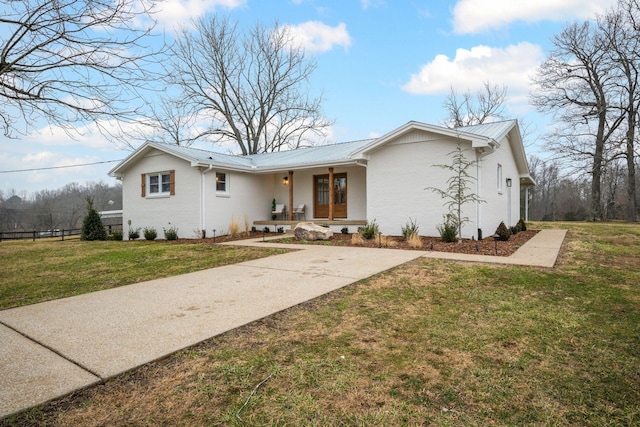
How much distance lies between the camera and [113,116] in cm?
394

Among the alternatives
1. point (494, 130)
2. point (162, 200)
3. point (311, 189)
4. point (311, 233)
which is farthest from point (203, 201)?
point (494, 130)

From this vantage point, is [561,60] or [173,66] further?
[561,60]

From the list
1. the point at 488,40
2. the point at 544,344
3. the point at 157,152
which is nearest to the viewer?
the point at 544,344

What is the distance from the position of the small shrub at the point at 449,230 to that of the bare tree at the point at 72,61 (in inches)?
324

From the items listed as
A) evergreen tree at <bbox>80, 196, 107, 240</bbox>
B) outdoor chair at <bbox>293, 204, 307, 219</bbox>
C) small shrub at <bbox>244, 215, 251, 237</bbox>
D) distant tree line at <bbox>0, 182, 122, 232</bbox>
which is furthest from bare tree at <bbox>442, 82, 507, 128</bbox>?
distant tree line at <bbox>0, 182, 122, 232</bbox>

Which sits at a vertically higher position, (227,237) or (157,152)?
(157,152)

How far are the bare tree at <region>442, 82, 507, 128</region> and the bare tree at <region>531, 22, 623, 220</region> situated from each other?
3.72 metres

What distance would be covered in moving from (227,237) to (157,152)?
509 centimetres

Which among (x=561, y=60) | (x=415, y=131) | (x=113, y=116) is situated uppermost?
(x=561, y=60)

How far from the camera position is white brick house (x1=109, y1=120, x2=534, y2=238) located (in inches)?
412

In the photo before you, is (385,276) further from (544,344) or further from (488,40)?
(488,40)

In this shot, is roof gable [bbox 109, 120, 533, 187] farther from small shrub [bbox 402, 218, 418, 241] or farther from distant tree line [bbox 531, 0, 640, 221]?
distant tree line [bbox 531, 0, 640, 221]

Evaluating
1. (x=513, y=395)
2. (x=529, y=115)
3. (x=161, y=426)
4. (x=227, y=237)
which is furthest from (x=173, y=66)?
(x=529, y=115)

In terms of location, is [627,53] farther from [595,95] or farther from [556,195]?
[556,195]
